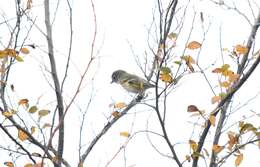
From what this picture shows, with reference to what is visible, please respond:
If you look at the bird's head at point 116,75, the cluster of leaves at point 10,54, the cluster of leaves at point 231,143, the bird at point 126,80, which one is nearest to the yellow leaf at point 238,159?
the cluster of leaves at point 231,143

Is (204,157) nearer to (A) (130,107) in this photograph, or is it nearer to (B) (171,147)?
(B) (171,147)

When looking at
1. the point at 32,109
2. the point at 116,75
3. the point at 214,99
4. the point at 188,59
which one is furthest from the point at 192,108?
the point at 116,75

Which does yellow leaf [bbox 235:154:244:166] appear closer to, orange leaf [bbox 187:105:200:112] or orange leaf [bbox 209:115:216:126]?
orange leaf [bbox 209:115:216:126]

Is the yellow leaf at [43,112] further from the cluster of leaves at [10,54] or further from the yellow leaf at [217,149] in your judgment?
the yellow leaf at [217,149]

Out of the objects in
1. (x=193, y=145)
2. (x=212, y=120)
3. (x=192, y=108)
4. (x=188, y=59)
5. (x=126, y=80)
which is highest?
(x=126, y=80)

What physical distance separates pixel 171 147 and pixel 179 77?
644 mm

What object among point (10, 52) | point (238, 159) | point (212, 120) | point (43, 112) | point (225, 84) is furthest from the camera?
point (10, 52)

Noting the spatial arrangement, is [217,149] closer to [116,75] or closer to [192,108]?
[192,108]

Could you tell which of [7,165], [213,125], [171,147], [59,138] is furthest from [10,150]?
[213,125]

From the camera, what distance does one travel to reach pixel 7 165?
16.9 ft

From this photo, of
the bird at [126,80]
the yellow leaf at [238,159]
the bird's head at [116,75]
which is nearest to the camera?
the yellow leaf at [238,159]

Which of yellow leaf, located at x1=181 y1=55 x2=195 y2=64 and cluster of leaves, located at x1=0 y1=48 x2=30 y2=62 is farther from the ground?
cluster of leaves, located at x1=0 y1=48 x2=30 y2=62

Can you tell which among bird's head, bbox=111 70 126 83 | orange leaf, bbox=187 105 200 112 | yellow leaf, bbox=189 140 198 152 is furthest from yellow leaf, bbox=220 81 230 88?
bird's head, bbox=111 70 126 83

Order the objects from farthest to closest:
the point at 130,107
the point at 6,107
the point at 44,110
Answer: the point at 130,107 < the point at 6,107 < the point at 44,110
